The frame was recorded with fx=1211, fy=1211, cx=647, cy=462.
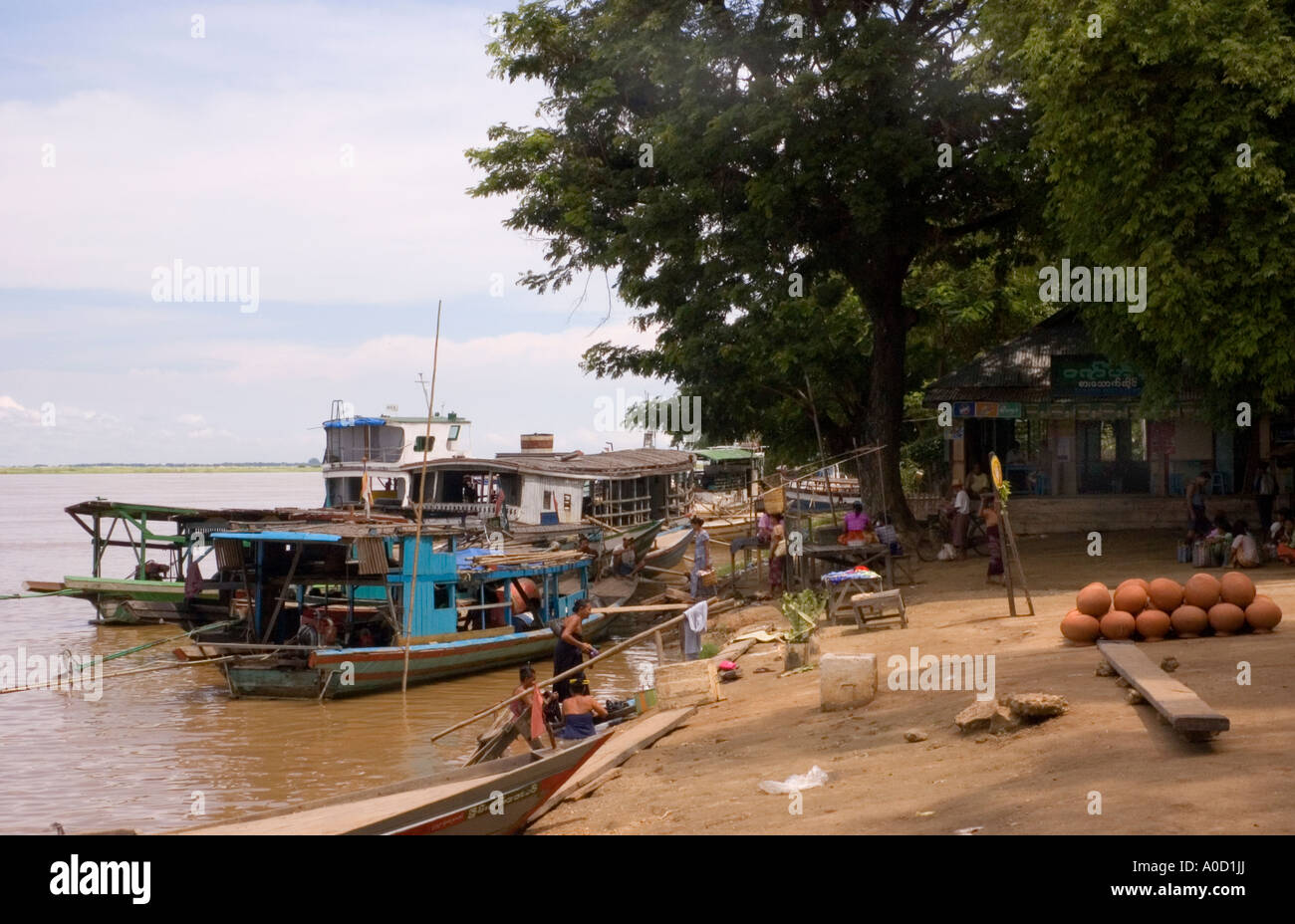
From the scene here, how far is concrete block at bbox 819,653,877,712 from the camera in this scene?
12211mm

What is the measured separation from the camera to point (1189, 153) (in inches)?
685

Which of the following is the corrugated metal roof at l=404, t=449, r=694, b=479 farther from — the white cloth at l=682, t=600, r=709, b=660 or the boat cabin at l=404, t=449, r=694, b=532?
the white cloth at l=682, t=600, r=709, b=660

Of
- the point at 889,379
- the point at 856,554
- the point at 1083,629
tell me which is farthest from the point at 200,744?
the point at 889,379

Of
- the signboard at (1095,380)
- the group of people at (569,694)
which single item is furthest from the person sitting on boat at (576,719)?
the signboard at (1095,380)

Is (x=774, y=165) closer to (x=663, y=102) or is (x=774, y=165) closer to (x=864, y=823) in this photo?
(x=663, y=102)

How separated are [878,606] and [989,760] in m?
7.56

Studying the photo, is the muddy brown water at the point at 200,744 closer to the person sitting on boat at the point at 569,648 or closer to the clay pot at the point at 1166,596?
the person sitting on boat at the point at 569,648

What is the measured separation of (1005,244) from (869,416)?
4.42 m

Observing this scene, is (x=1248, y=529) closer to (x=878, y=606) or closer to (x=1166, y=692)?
(x=878, y=606)

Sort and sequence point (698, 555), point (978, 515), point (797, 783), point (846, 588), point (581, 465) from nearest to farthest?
point (797, 783) < point (846, 588) < point (698, 555) < point (978, 515) < point (581, 465)

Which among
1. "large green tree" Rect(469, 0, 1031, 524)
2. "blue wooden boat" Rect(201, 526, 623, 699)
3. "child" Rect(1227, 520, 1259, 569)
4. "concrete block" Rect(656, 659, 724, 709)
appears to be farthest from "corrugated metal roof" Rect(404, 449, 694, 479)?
"concrete block" Rect(656, 659, 724, 709)

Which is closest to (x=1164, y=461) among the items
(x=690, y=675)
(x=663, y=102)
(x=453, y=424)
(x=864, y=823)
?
(x=663, y=102)

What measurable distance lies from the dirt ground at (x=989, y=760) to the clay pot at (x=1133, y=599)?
51 centimetres

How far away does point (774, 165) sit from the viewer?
22.1m
